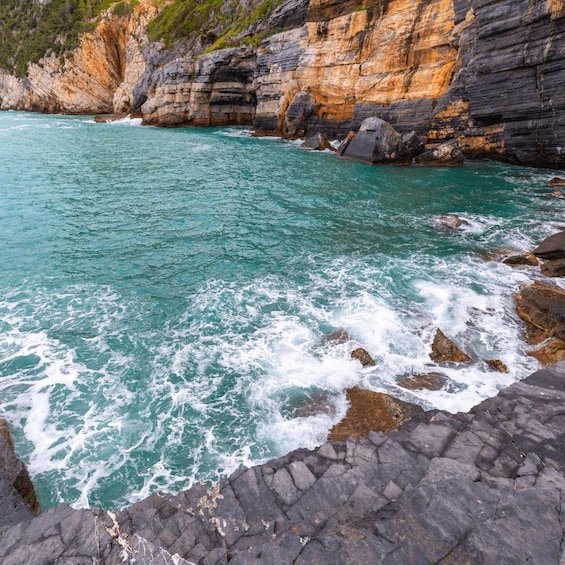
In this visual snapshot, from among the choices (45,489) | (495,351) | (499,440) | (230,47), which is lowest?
(45,489)

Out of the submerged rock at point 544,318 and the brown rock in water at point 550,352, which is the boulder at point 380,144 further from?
the brown rock in water at point 550,352

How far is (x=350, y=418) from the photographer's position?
30.0 feet

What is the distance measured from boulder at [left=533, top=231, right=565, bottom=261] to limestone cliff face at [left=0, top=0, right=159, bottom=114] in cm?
8338

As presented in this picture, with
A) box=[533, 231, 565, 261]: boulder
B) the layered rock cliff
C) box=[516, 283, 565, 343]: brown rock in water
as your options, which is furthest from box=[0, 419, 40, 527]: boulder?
the layered rock cliff

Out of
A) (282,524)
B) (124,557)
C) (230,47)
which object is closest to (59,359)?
(124,557)

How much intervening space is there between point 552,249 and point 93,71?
97.0 meters

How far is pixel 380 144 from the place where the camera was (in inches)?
1312

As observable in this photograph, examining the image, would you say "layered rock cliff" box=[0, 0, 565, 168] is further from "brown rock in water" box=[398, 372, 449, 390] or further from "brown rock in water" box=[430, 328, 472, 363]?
"brown rock in water" box=[398, 372, 449, 390]

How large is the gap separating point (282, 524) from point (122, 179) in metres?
29.2

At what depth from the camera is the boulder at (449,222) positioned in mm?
20109

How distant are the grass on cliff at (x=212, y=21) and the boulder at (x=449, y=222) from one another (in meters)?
45.3

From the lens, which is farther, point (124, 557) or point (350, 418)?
point (350, 418)

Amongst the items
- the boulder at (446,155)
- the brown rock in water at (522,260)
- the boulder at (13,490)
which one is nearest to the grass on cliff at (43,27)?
the boulder at (446,155)

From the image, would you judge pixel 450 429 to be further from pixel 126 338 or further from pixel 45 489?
pixel 126 338
